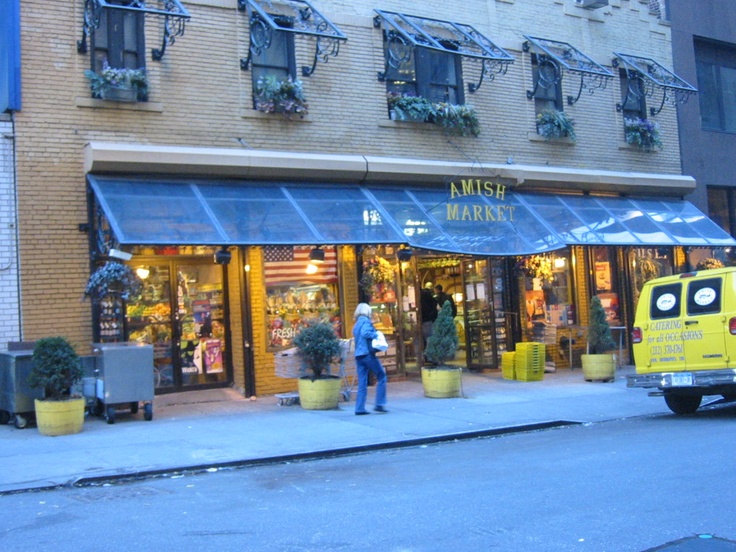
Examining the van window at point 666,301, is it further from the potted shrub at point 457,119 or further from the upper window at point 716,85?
the upper window at point 716,85

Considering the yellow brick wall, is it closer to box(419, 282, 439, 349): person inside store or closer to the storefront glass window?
the storefront glass window

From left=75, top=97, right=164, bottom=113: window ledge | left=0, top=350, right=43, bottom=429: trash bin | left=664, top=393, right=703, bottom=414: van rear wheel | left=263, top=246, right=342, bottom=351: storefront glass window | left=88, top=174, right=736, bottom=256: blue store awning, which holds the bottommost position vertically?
left=664, top=393, right=703, bottom=414: van rear wheel

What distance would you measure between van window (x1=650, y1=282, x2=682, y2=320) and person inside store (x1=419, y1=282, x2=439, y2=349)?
5587mm

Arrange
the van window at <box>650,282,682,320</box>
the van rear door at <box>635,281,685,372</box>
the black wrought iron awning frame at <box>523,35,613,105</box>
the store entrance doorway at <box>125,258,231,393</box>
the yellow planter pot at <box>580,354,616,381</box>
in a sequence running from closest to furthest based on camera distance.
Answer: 1. the van rear door at <box>635,281,685,372</box>
2. the van window at <box>650,282,682,320</box>
3. the store entrance doorway at <box>125,258,231,393</box>
4. the yellow planter pot at <box>580,354,616,381</box>
5. the black wrought iron awning frame at <box>523,35,613,105</box>

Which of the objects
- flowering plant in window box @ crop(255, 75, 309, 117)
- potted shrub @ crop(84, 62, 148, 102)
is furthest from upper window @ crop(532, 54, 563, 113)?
potted shrub @ crop(84, 62, 148, 102)

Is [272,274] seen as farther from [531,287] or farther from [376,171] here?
[531,287]

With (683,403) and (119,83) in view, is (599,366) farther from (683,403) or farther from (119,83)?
(119,83)

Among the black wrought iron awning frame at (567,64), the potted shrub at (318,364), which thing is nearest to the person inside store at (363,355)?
the potted shrub at (318,364)

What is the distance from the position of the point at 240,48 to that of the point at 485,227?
528cm

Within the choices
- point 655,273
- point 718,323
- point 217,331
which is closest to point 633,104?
point 655,273

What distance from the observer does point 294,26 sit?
15.0m

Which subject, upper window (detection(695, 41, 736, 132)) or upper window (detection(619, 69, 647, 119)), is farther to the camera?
upper window (detection(695, 41, 736, 132))

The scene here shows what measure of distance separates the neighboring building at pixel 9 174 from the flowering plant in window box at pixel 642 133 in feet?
42.1

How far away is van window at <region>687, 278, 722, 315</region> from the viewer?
11.6 m
